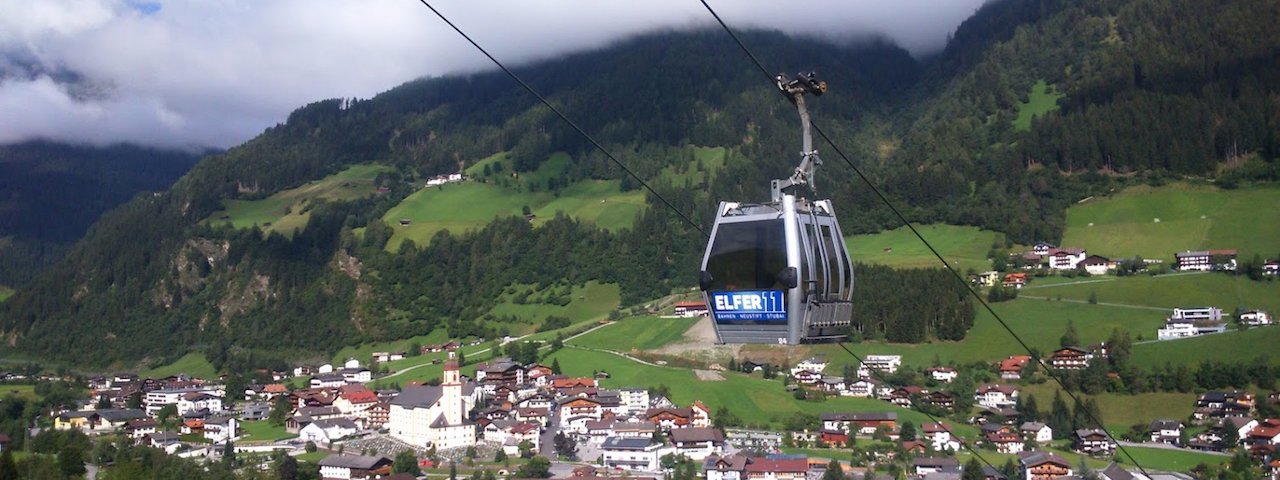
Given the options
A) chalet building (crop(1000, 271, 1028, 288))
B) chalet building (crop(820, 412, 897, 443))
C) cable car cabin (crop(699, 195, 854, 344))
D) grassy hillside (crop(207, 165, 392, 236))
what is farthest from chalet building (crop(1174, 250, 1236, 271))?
grassy hillside (crop(207, 165, 392, 236))

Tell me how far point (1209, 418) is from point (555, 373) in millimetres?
44917

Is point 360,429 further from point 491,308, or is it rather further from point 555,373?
point 491,308

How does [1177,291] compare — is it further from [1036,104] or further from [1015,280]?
[1036,104]

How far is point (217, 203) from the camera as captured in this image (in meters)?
171

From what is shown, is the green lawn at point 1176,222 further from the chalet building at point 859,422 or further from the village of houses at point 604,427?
the chalet building at point 859,422

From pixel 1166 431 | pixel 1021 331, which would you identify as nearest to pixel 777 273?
pixel 1166 431

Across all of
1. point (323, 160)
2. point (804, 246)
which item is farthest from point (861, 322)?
point (323, 160)

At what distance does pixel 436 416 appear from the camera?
77125 mm

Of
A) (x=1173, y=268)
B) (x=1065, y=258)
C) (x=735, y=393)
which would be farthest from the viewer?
(x=1065, y=258)

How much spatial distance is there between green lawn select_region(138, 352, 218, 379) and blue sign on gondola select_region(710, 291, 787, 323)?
377 ft

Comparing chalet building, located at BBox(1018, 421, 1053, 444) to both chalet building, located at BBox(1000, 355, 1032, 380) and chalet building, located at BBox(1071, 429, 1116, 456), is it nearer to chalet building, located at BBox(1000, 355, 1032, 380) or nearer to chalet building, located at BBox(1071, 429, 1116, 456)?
chalet building, located at BBox(1071, 429, 1116, 456)

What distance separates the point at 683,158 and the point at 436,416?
86.1 m

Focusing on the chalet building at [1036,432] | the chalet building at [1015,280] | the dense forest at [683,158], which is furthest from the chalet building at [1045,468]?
the chalet building at [1015,280]

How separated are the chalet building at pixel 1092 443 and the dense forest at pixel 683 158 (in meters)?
19.1
